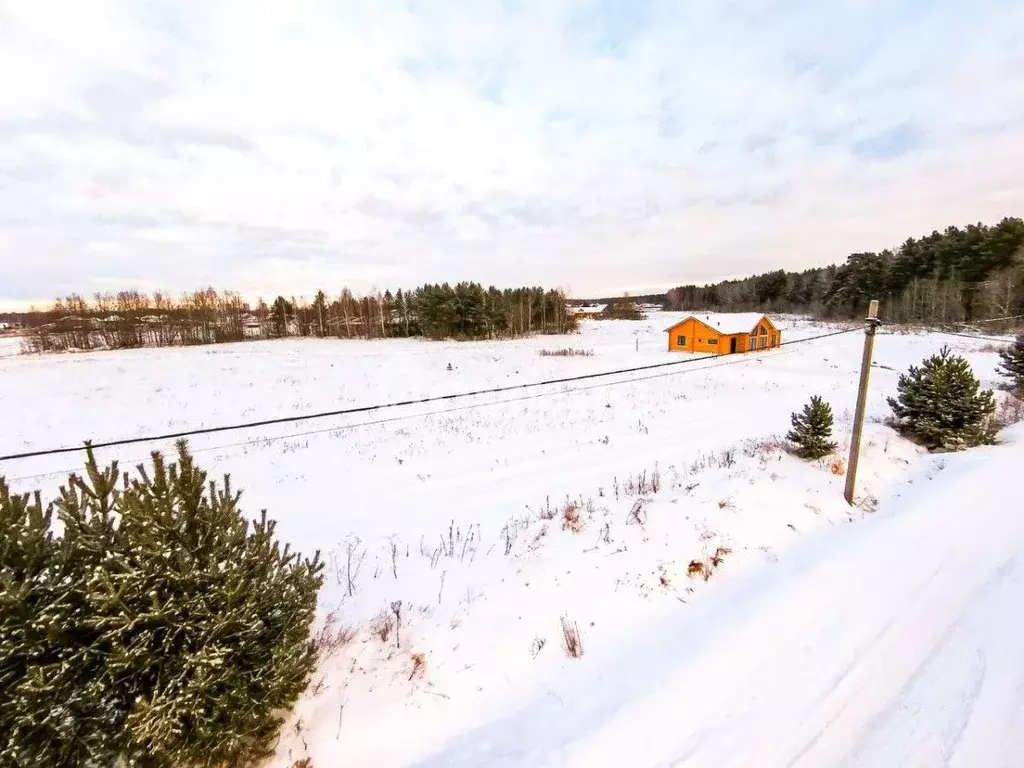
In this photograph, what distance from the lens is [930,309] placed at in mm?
57250

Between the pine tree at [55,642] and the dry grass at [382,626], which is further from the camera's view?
the dry grass at [382,626]

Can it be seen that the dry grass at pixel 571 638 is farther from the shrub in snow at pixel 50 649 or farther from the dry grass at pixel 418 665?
the shrub in snow at pixel 50 649

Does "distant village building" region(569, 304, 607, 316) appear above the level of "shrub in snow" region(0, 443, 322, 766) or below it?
above

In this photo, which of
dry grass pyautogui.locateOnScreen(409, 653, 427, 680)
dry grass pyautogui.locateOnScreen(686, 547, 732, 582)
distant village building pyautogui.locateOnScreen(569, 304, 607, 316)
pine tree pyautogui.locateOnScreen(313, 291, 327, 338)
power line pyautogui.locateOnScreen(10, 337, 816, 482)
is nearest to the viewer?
dry grass pyautogui.locateOnScreen(409, 653, 427, 680)

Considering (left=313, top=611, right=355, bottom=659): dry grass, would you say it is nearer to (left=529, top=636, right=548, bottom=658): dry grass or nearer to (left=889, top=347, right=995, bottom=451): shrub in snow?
(left=529, top=636, right=548, bottom=658): dry grass

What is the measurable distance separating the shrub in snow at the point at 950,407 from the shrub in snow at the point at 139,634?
15013mm

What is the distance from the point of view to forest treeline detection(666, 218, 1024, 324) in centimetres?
4994

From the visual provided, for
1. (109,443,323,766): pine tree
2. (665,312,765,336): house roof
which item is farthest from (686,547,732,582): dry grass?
(665,312,765,336): house roof

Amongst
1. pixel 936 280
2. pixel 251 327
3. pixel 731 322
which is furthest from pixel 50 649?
pixel 251 327

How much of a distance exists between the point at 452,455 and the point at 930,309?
7373 cm

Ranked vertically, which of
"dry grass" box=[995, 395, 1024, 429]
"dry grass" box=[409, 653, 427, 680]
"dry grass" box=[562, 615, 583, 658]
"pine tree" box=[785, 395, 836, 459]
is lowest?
"dry grass" box=[995, 395, 1024, 429]

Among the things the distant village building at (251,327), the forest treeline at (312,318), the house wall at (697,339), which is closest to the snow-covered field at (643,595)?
the house wall at (697,339)

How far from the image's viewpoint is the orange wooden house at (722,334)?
3703cm

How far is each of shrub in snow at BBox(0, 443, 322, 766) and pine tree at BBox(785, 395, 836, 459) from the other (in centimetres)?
1080
